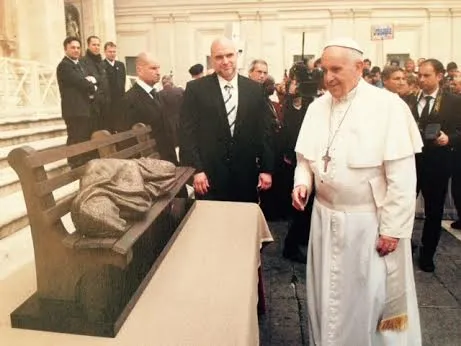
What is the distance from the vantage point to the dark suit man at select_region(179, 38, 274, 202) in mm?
3879

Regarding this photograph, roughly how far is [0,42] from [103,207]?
1341 centimetres

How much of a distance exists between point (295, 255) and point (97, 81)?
4.46 meters

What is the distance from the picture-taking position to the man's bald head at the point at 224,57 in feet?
12.2

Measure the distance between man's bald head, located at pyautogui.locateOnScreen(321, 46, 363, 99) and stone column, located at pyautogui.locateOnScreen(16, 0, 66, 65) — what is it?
12730 millimetres

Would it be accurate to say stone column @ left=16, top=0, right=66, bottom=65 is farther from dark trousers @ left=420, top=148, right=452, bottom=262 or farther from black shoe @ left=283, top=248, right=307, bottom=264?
dark trousers @ left=420, top=148, right=452, bottom=262

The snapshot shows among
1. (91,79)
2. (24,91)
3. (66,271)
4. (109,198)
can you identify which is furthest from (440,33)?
(66,271)

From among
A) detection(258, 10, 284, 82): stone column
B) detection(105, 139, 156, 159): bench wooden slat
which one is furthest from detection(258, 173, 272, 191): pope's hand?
detection(258, 10, 284, 82): stone column

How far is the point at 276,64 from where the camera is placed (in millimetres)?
23641

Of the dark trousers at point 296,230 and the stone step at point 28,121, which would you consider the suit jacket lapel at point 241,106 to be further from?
the stone step at point 28,121

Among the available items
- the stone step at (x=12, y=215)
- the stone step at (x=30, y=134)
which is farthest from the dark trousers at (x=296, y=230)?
the stone step at (x=30, y=134)

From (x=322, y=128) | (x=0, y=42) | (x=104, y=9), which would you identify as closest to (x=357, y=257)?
(x=322, y=128)

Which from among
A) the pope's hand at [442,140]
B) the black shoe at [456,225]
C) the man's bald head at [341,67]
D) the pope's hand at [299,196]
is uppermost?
the man's bald head at [341,67]

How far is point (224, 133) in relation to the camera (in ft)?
12.8

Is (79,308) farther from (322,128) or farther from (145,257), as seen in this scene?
(322,128)
